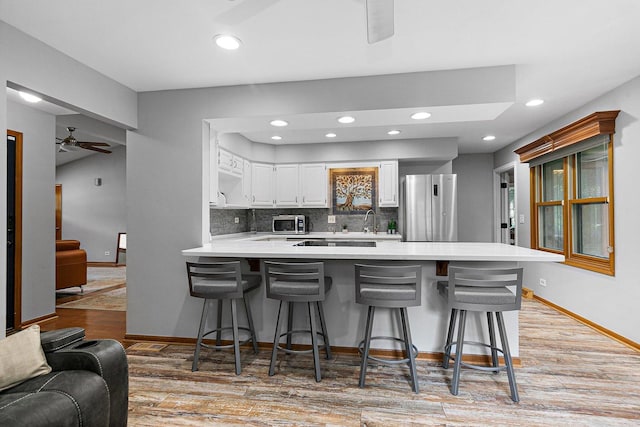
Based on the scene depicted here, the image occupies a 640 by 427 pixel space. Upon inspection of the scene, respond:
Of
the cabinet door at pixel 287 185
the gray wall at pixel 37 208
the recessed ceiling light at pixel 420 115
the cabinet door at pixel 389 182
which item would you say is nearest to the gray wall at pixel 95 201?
the gray wall at pixel 37 208

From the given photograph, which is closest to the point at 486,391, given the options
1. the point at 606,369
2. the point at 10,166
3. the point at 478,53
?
the point at 606,369

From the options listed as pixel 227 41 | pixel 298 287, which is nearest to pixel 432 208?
pixel 298 287

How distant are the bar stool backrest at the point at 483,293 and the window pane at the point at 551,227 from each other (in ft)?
9.21

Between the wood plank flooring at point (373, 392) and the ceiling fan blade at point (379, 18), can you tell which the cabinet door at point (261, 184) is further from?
the ceiling fan blade at point (379, 18)

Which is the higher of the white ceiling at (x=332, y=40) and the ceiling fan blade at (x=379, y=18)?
the white ceiling at (x=332, y=40)

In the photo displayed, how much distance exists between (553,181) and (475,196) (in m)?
1.85

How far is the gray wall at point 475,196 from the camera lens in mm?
6355

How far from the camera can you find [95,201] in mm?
8227

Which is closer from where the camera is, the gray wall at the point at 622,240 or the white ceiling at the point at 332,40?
the white ceiling at the point at 332,40

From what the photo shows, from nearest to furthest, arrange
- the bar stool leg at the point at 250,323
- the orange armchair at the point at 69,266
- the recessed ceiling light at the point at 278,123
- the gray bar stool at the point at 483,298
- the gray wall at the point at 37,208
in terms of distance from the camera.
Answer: the gray bar stool at the point at 483,298 → the bar stool leg at the point at 250,323 → the recessed ceiling light at the point at 278,123 → the gray wall at the point at 37,208 → the orange armchair at the point at 69,266

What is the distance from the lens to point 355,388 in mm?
2338

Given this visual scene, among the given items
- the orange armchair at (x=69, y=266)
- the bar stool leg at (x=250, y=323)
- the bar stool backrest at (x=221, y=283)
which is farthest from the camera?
the orange armchair at (x=69, y=266)

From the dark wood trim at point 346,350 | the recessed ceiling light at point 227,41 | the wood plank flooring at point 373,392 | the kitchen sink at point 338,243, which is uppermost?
the recessed ceiling light at point 227,41

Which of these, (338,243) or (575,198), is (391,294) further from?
(575,198)
